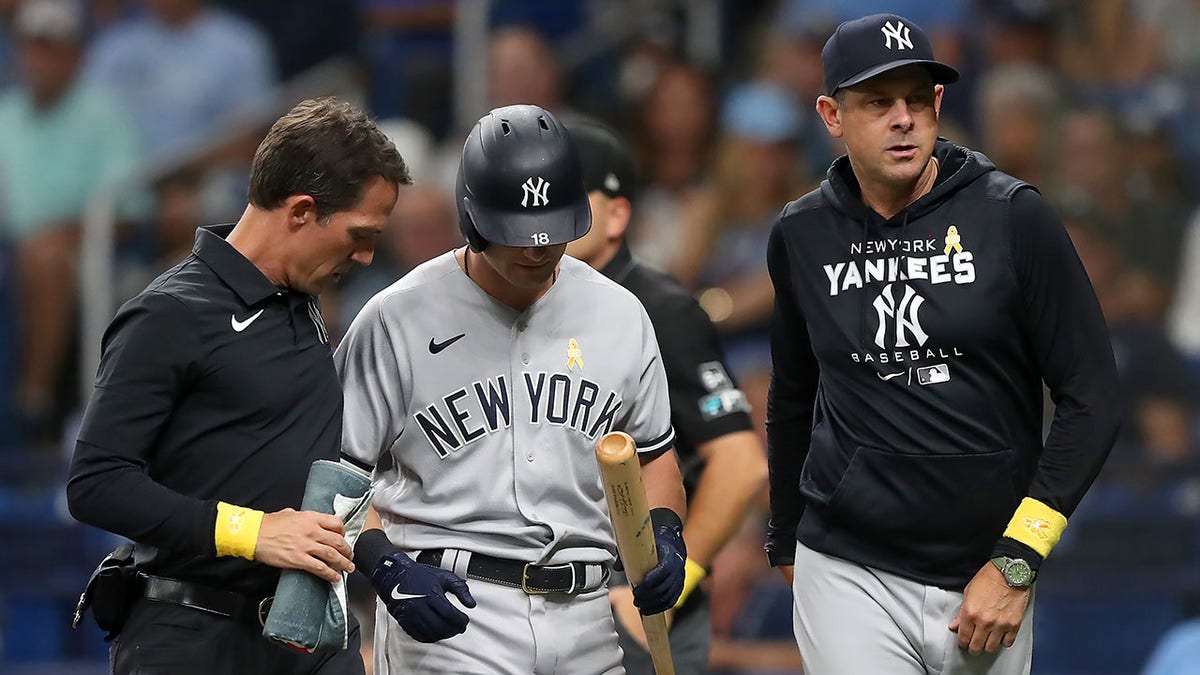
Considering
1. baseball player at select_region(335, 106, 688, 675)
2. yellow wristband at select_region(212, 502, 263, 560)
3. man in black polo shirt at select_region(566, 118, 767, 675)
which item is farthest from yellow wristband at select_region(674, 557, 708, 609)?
yellow wristband at select_region(212, 502, 263, 560)

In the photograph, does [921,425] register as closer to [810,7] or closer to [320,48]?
[810,7]

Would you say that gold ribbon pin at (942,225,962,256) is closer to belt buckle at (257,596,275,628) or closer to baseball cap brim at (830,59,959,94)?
baseball cap brim at (830,59,959,94)

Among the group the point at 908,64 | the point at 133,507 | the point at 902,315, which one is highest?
the point at 908,64

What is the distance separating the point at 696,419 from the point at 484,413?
45.1 inches

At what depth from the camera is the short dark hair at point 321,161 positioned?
3.68m

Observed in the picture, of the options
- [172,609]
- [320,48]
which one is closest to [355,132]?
[172,609]

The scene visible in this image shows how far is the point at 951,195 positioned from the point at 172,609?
1.93m

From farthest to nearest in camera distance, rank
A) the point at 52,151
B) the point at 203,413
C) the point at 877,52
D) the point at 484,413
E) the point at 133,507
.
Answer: the point at 52,151 → the point at 484,413 → the point at 877,52 → the point at 203,413 → the point at 133,507

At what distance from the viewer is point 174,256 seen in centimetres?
965

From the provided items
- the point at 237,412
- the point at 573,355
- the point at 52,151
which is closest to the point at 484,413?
the point at 573,355

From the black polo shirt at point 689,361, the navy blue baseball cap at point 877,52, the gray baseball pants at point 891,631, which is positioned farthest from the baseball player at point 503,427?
the black polo shirt at point 689,361

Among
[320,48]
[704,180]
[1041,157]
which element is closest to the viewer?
[1041,157]

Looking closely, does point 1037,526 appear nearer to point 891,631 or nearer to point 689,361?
point 891,631

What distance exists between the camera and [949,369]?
3809mm
